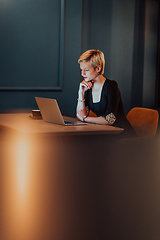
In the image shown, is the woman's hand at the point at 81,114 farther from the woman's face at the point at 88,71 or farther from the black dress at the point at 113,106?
the woman's face at the point at 88,71

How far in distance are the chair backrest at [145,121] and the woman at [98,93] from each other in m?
0.07

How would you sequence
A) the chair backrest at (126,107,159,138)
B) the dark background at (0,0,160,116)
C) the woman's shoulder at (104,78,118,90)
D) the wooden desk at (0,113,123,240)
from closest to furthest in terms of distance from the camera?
the wooden desk at (0,113,123,240) < the chair backrest at (126,107,159,138) < the woman's shoulder at (104,78,118,90) < the dark background at (0,0,160,116)

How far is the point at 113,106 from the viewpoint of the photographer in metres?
2.23

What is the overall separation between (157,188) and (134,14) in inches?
120

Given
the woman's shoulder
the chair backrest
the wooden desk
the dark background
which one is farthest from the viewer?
the dark background

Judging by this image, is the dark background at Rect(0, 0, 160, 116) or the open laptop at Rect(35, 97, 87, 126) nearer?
the open laptop at Rect(35, 97, 87, 126)

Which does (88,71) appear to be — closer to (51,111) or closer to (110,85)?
(110,85)

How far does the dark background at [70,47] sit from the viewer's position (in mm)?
3430

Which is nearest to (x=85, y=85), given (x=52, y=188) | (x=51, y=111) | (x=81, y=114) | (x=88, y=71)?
(x=88, y=71)

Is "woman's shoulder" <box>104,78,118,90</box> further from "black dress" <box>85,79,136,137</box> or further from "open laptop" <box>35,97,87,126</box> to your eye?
"open laptop" <box>35,97,87,126</box>

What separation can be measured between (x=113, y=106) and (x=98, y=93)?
0.72ft

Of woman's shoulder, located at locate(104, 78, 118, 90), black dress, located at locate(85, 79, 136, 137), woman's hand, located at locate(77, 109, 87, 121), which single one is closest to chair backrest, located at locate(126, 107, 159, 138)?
black dress, located at locate(85, 79, 136, 137)

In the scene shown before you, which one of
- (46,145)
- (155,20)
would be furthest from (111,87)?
(155,20)

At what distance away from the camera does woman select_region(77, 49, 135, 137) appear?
2.27 m
